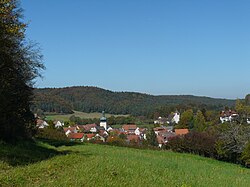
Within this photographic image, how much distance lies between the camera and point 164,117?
135500 mm

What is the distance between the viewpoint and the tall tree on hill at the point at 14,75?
1528cm

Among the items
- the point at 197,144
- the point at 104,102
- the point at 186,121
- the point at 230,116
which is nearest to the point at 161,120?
the point at 104,102

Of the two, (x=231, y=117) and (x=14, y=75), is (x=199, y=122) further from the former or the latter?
(x=14, y=75)

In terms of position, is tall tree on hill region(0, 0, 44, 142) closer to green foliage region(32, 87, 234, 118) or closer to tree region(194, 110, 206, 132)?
tree region(194, 110, 206, 132)

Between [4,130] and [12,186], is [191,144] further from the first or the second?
[12,186]

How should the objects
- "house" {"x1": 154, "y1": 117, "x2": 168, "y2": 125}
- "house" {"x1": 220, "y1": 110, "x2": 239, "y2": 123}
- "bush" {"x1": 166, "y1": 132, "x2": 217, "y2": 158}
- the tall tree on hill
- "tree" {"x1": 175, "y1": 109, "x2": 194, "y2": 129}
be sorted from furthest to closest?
"house" {"x1": 154, "y1": 117, "x2": 168, "y2": 125} < "tree" {"x1": 175, "y1": 109, "x2": 194, "y2": 129} < "bush" {"x1": 166, "y1": 132, "x2": 217, "y2": 158} < "house" {"x1": 220, "y1": 110, "x2": 239, "y2": 123} < the tall tree on hill

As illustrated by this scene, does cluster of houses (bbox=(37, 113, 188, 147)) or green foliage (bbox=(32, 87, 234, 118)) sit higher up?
green foliage (bbox=(32, 87, 234, 118))

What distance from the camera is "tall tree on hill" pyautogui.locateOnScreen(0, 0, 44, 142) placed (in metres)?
15.3

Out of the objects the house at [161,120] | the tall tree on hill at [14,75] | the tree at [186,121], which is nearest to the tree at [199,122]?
the tree at [186,121]

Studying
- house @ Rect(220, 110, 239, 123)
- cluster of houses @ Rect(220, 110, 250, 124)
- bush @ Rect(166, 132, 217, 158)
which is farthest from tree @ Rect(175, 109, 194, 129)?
bush @ Rect(166, 132, 217, 158)

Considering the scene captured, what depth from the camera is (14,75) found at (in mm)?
19797

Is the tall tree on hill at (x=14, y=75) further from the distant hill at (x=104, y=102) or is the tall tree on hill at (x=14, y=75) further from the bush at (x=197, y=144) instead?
the distant hill at (x=104, y=102)

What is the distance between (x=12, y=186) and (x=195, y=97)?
19412 centimetres

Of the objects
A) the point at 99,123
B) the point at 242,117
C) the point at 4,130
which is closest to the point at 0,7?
the point at 4,130
